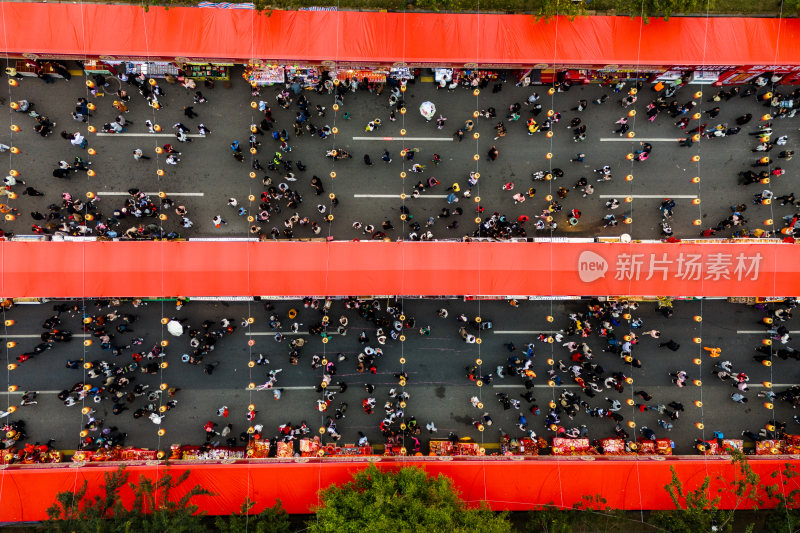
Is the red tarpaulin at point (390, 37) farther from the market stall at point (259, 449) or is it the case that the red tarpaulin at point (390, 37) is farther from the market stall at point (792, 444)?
the market stall at point (259, 449)

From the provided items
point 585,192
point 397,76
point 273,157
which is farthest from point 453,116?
point 273,157

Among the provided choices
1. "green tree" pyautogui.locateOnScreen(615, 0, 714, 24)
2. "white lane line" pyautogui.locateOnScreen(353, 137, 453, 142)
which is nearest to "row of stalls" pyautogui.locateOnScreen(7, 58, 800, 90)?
"green tree" pyautogui.locateOnScreen(615, 0, 714, 24)

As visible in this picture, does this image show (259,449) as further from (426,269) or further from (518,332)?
(518,332)

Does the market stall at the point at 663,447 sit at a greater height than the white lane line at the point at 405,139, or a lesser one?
lesser

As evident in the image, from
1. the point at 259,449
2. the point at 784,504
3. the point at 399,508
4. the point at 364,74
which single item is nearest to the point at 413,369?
the point at 399,508

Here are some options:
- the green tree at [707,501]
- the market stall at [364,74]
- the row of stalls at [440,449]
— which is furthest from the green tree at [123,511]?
the green tree at [707,501]
